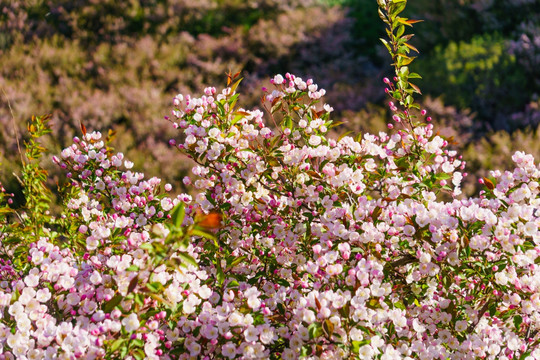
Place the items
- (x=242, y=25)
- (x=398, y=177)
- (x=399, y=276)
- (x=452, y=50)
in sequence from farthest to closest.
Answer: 1. (x=242, y=25)
2. (x=452, y=50)
3. (x=398, y=177)
4. (x=399, y=276)

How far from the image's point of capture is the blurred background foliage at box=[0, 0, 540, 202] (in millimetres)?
6492

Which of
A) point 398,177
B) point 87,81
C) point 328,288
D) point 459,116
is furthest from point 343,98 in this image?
point 328,288

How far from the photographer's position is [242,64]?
889 centimetres

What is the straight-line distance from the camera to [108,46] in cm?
848

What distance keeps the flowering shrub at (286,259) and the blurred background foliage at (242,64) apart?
10.2ft

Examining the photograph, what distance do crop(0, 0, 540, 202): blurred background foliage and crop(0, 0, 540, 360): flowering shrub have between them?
310 centimetres

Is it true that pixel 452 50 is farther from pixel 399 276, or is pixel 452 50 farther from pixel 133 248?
pixel 133 248

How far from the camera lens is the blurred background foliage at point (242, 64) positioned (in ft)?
21.3

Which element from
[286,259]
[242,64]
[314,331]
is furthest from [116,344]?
[242,64]

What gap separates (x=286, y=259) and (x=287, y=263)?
73 mm

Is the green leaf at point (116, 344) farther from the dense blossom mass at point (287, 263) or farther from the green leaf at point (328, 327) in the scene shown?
the green leaf at point (328, 327)

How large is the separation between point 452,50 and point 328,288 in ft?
26.9

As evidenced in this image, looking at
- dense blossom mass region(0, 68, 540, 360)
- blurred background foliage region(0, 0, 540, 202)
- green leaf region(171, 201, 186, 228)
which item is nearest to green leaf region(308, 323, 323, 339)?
dense blossom mass region(0, 68, 540, 360)

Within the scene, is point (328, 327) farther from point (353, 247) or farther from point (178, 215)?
point (178, 215)
